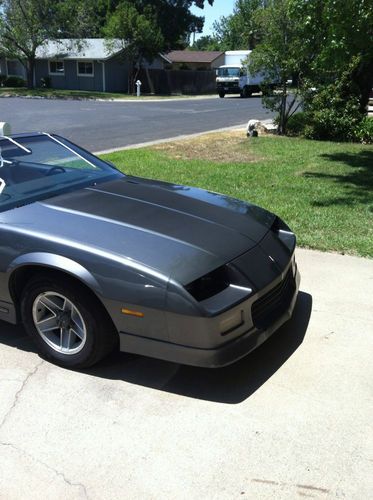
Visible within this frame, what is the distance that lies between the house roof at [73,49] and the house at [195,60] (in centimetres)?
1201

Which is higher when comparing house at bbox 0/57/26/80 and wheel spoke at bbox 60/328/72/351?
house at bbox 0/57/26/80

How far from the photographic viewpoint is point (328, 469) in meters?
2.63

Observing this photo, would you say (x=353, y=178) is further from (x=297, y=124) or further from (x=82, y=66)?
(x=82, y=66)

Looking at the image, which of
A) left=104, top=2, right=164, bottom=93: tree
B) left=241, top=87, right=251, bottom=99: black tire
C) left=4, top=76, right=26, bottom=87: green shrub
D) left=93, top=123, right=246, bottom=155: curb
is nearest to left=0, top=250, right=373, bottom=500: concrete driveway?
left=93, top=123, right=246, bottom=155: curb

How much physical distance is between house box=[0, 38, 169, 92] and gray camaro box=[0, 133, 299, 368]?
4136 cm

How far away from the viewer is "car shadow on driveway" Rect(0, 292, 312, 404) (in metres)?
3.29

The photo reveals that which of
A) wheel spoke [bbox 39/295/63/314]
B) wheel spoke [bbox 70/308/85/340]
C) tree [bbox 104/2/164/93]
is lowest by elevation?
wheel spoke [bbox 70/308/85/340]

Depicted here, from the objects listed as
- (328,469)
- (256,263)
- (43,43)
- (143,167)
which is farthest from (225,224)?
(43,43)

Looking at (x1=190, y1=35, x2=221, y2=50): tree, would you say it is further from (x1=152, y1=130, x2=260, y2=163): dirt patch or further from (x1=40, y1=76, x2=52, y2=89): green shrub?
(x1=152, y1=130, x2=260, y2=163): dirt patch

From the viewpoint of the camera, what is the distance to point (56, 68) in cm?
4634

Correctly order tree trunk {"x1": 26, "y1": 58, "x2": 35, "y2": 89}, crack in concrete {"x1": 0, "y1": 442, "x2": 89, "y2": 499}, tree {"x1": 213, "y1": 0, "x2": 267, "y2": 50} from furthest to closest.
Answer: tree {"x1": 213, "y1": 0, "x2": 267, "y2": 50} < tree trunk {"x1": 26, "y1": 58, "x2": 35, "y2": 89} < crack in concrete {"x1": 0, "y1": 442, "x2": 89, "y2": 499}

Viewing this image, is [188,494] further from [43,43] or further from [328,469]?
[43,43]

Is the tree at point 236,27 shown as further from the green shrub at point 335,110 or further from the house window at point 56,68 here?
the green shrub at point 335,110

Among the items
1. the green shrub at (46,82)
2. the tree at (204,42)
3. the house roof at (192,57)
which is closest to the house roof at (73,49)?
the green shrub at (46,82)
